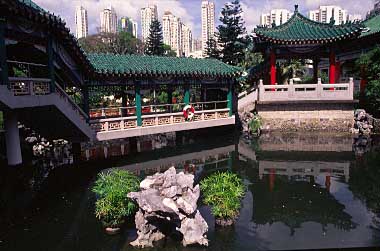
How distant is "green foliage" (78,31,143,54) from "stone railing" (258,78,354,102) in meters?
41.1

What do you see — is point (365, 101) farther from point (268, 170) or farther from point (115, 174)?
point (115, 174)

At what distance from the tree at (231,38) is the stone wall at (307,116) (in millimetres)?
19157

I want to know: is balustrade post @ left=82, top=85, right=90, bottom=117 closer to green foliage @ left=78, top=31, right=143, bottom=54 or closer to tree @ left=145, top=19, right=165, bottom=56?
tree @ left=145, top=19, right=165, bottom=56

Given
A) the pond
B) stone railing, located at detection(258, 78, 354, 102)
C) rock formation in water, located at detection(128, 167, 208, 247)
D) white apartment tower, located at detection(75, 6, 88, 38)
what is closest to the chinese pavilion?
stone railing, located at detection(258, 78, 354, 102)

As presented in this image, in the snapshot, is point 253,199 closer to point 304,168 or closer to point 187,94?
point 304,168

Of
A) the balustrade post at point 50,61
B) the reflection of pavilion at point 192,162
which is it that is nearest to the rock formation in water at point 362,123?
the reflection of pavilion at point 192,162

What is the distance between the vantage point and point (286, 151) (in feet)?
58.4

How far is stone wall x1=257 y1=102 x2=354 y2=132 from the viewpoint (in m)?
21.7

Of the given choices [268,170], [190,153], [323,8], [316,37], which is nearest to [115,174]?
[268,170]

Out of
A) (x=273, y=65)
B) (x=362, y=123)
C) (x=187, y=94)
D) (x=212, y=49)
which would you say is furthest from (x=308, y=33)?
(x=212, y=49)

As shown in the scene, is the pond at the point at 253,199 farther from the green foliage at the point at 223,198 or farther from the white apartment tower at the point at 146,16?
the white apartment tower at the point at 146,16

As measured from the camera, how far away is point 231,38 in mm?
40688

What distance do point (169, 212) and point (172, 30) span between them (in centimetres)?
9734

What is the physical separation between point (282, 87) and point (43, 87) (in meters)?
15.4
